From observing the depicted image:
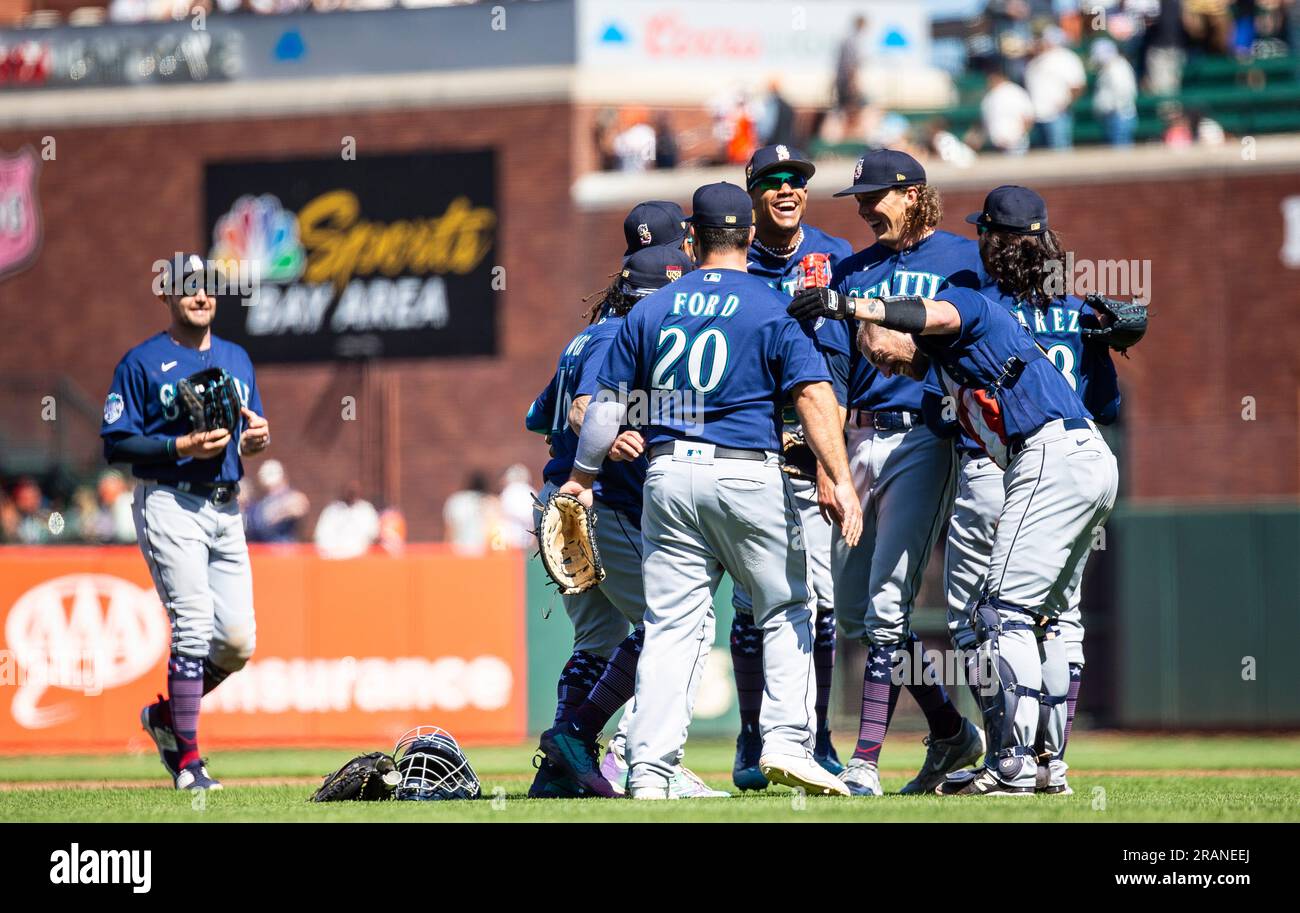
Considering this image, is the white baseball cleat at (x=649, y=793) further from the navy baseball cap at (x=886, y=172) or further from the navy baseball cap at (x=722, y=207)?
the navy baseball cap at (x=886, y=172)

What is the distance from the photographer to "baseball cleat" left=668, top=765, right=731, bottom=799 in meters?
7.56

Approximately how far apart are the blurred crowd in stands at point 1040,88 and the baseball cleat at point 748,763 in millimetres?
13096

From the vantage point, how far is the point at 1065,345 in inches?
314

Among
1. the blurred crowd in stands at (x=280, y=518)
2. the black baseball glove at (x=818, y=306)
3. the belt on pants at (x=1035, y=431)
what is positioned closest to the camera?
the black baseball glove at (x=818, y=306)

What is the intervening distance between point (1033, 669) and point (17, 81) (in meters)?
21.8

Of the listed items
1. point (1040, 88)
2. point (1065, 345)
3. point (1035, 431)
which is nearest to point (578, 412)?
point (1035, 431)

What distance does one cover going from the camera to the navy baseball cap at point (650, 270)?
8211 mm

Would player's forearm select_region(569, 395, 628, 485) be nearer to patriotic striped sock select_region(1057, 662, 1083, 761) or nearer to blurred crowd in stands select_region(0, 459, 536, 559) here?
patriotic striped sock select_region(1057, 662, 1083, 761)

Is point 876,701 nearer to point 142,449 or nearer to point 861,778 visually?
point 861,778

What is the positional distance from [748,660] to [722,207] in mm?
2282

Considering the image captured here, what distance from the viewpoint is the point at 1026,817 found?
20.0 ft

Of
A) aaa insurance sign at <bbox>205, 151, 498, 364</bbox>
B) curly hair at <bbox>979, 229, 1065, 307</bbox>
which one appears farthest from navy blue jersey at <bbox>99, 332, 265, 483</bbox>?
aaa insurance sign at <bbox>205, 151, 498, 364</bbox>

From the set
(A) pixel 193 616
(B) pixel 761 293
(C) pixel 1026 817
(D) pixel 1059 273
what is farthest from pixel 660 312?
(A) pixel 193 616

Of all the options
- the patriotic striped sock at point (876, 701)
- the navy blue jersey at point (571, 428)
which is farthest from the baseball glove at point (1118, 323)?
the navy blue jersey at point (571, 428)
